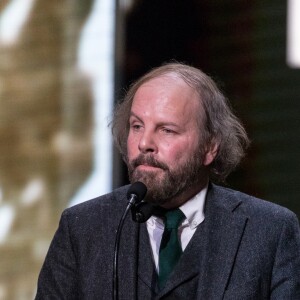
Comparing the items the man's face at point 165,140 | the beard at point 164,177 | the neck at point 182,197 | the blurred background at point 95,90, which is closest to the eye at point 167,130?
the man's face at point 165,140

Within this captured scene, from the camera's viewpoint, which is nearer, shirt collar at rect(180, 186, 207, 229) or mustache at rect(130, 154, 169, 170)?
mustache at rect(130, 154, 169, 170)

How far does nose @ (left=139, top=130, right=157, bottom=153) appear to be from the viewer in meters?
3.30

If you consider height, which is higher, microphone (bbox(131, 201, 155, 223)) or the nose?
the nose

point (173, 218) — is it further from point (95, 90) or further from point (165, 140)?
point (95, 90)

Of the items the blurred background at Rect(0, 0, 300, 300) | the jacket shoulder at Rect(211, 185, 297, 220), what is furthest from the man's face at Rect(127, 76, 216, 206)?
the blurred background at Rect(0, 0, 300, 300)

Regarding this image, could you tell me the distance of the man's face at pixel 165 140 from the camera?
330cm

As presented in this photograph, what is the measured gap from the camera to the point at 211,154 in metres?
3.62

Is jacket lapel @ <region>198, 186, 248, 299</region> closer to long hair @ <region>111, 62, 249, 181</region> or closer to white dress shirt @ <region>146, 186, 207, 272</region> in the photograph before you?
white dress shirt @ <region>146, 186, 207, 272</region>

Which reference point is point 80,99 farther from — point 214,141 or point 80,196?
point 214,141

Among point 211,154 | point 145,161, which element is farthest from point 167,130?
point 211,154

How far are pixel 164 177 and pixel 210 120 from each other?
1.14 ft

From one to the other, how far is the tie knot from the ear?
208mm

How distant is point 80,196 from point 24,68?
0.68 m

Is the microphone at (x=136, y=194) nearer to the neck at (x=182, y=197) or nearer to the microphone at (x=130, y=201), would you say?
the microphone at (x=130, y=201)
